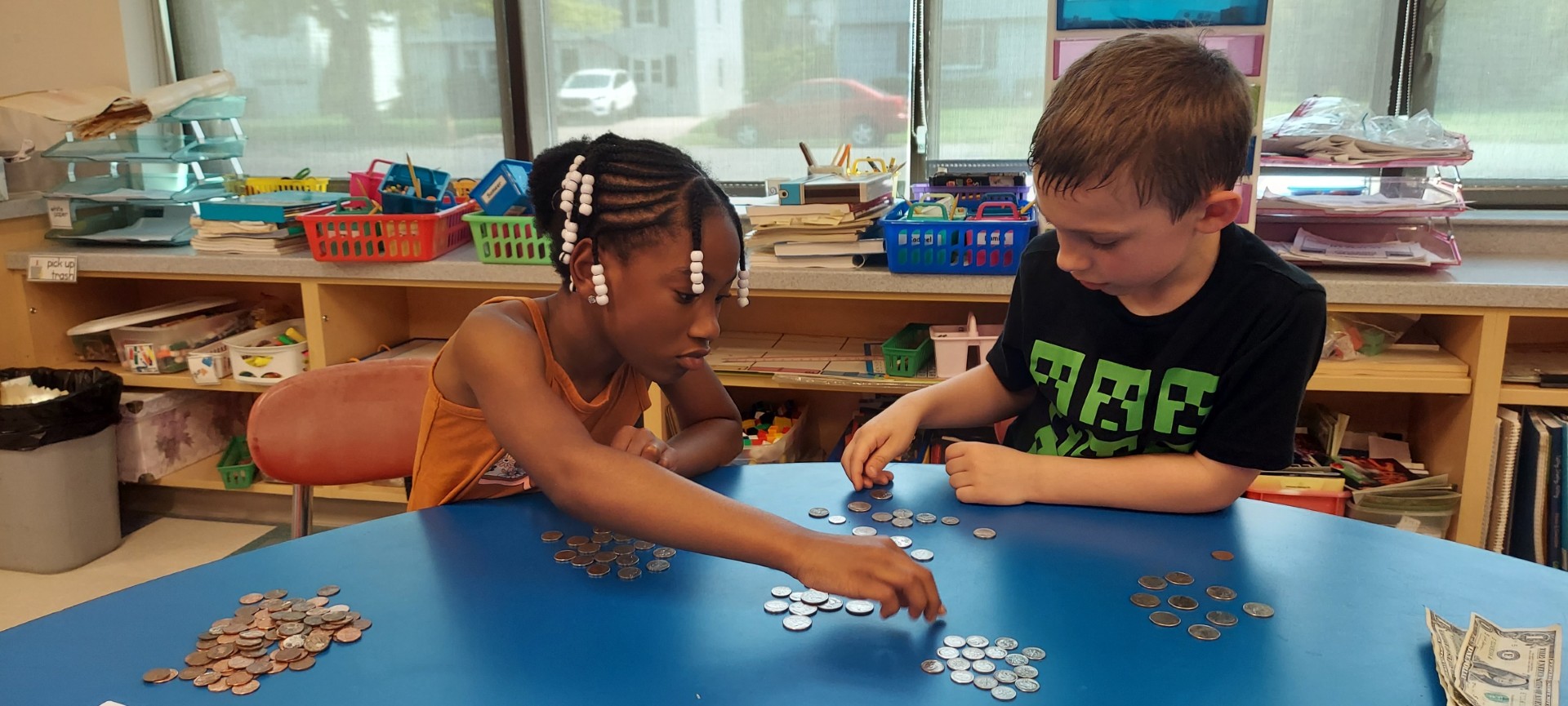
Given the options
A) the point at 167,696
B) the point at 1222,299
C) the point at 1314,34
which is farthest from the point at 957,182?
the point at 167,696

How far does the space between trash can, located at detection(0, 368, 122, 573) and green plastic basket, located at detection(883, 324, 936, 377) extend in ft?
6.75

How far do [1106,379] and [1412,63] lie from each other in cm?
194

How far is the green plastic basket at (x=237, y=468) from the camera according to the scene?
3.01 meters

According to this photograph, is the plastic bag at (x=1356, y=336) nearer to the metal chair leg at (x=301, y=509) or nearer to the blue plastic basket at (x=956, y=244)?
the blue plastic basket at (x=956, y=244)

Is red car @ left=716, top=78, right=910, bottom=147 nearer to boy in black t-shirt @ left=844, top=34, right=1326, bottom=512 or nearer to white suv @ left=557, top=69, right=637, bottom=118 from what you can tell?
white suv @ left=557, top=69, right=637, bottom=118

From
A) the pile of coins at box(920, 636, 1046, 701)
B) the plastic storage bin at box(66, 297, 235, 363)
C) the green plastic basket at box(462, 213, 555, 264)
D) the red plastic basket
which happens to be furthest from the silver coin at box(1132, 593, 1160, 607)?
the plastic storage bin at box(66, 297, 235, 363)

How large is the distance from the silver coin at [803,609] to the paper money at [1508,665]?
53 centimetres

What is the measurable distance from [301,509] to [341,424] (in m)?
0.25

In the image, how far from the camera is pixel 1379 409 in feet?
8.61

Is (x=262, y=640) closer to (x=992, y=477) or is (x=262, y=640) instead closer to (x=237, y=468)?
(x=992, y=477)

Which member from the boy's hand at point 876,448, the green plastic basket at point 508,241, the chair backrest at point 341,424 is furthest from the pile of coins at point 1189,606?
the green plastic basket at point 508,241

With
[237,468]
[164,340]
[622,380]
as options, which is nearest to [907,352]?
[622,380]

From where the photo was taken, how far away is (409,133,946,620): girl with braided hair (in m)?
1.03

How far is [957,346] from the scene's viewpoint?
95.2 inches
